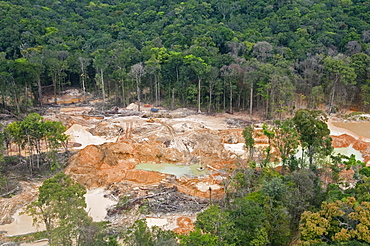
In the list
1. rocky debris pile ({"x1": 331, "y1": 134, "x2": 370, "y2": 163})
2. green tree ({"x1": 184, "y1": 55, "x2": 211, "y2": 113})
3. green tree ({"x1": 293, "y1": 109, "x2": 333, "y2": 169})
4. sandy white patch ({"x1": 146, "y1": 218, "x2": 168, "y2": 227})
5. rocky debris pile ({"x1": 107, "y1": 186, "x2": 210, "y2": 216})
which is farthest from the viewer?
Answer: green tree ({"x1": 184, "y1": 55, "x2": 211, "y2": 113})

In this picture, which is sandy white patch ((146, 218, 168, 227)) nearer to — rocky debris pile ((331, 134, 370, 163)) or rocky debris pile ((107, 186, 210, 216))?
rocky debris pile ((107, 186, 210, 216))

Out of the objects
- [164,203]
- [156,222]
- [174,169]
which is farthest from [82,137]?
[156,222]

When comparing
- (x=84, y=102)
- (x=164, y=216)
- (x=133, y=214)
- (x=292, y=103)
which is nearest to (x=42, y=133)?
(x=133, y=214)

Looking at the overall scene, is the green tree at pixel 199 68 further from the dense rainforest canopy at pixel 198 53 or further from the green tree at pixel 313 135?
the green tree at pixel 313 135

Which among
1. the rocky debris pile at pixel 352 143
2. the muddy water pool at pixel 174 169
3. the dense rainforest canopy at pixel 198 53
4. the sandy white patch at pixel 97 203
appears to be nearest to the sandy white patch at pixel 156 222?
the sandy white patch at pixel 97 203

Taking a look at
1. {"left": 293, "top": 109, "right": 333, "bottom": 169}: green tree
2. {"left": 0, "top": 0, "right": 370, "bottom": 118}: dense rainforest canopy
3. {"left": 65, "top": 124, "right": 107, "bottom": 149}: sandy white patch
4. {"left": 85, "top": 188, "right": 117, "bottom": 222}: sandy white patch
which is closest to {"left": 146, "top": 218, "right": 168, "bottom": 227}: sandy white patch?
{"left": 85, "top": 188, "right": 117, "bottom": 222}: sandy white patch

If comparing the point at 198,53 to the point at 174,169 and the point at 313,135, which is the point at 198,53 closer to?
the point at 174,169

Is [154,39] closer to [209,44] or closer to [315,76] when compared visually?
[209,44]
